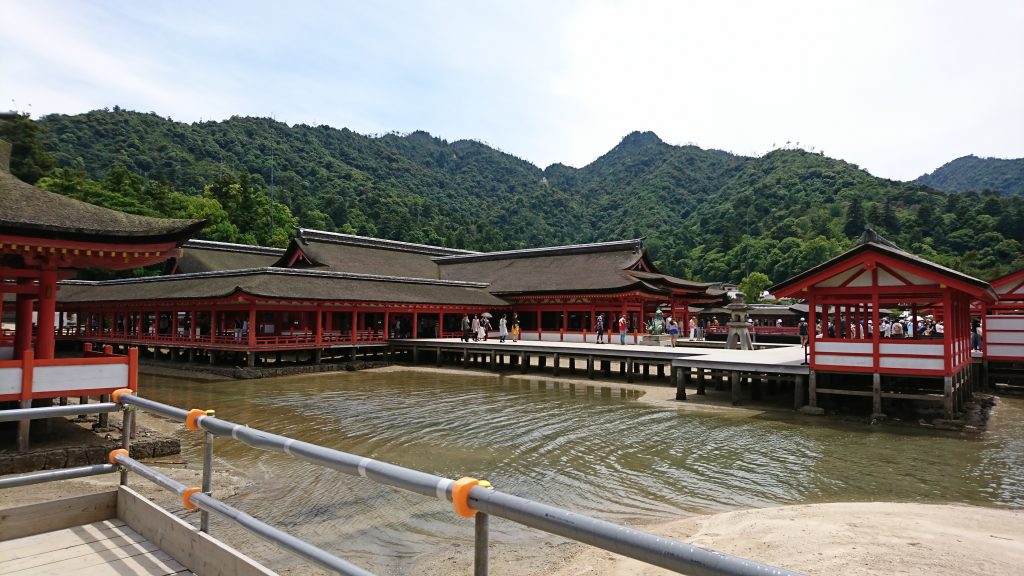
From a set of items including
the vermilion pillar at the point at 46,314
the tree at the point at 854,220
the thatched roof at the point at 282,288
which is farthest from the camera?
the tree at the point at 854,220

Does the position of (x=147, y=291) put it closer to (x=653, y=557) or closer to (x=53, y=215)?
(x=53, y=215)

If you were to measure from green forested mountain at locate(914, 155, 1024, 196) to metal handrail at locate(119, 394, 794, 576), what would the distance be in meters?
161

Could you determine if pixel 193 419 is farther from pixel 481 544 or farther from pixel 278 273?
pixel 278 273

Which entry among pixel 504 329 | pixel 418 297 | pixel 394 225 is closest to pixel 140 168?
pixel 394 225

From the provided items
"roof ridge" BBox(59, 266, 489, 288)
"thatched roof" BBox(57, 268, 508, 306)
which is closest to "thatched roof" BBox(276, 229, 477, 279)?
"roof ridge" BBox(59, 266, 489, 288)

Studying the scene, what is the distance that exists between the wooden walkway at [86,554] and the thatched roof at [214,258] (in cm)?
3440

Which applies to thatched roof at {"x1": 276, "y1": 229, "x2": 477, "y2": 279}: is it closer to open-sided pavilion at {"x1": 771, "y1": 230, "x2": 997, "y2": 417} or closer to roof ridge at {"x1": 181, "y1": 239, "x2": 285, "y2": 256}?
roof ridge at {"x1": 181, "y1": 239, "x2": 285, "y2": 256}

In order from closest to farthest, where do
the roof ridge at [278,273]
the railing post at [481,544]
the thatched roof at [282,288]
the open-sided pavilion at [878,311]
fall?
the railing post at [481,544]
the open-sided pavilion at [878,311]
the thatched roof at [282,288]
the roof ridge at [278,273]

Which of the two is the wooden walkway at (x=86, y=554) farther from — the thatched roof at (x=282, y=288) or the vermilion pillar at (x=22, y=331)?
the thatched roof at (x=282, y=288)

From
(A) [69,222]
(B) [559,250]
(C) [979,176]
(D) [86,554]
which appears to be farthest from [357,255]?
(C) [979,176]

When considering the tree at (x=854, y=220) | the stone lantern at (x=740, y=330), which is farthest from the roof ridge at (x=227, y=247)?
the tree at (x=854, y=220)

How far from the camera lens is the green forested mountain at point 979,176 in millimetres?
135250

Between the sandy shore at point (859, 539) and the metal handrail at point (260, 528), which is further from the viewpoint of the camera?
the sandy shore at point (859, 539)

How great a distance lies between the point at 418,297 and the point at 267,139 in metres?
75.3
